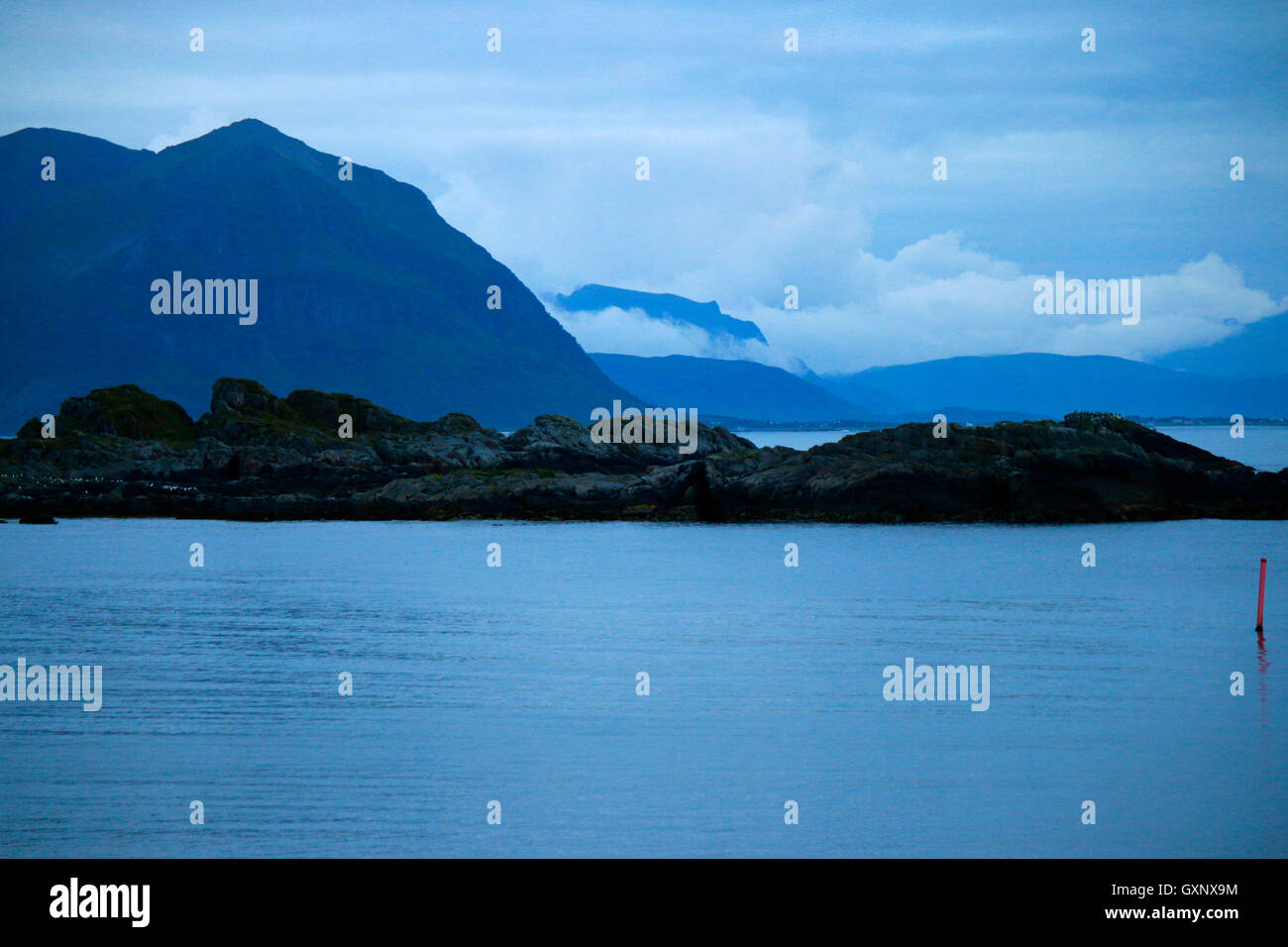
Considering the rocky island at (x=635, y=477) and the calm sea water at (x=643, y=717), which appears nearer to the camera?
the calm sea water at (x=643, y=717)

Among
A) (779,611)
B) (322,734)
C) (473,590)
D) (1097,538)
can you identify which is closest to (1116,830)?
(322,734)

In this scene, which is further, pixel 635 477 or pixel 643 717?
pixel 635 477

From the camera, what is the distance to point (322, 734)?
62.6 feet

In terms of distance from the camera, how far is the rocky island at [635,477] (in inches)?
2335

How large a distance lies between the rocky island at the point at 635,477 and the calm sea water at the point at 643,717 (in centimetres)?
1652

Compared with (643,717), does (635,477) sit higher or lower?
higher

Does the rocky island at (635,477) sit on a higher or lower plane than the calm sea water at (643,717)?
higher

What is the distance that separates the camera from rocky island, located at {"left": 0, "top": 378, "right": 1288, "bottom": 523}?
59.3 metres

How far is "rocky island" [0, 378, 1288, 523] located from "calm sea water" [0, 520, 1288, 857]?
16.5m

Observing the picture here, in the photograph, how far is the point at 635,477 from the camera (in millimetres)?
67062

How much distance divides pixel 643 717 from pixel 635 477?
46.7 meters

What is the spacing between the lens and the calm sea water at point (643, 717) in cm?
1456

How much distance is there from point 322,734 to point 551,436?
194ft
